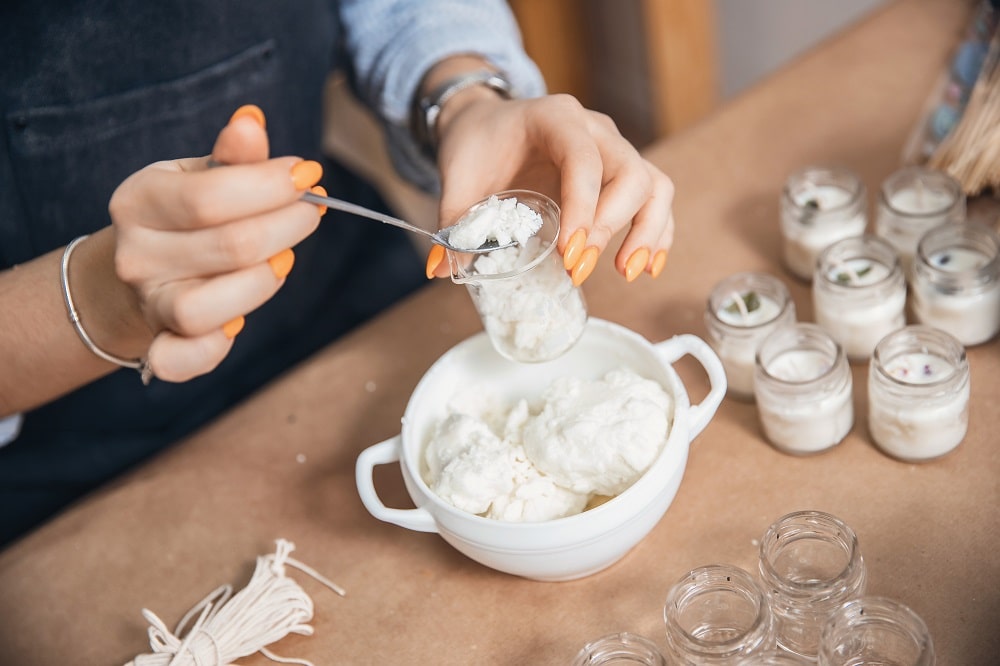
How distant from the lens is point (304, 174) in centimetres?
83

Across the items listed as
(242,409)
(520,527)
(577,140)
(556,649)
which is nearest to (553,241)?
(577,140)

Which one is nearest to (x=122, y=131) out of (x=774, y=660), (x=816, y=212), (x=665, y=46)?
(x=816, y=212)

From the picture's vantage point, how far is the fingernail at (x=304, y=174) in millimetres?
824

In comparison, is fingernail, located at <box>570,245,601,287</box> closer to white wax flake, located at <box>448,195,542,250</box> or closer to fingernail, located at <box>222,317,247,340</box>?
white wax flake, located at <box>448,195,542,250</box>

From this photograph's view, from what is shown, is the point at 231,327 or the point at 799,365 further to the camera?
the point at 799,365

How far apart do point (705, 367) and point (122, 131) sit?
0.78 m

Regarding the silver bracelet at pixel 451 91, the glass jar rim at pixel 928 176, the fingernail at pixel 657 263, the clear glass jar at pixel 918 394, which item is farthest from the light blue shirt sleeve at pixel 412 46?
the clear glass jar at pixel 918 394

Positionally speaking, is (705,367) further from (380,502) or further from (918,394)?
(380,502)

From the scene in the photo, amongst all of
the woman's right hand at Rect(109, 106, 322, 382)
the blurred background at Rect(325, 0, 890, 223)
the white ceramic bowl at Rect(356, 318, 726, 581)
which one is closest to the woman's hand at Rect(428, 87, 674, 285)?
the white ceramic bowl at Rect(356, 318, 726, 581)

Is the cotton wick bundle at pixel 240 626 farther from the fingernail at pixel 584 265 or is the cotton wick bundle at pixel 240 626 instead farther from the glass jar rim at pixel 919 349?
the glass jar rim at pixel 919 349

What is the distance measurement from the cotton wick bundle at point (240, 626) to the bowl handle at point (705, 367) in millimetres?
405

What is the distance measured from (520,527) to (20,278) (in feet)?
1.87

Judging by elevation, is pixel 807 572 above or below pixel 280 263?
below

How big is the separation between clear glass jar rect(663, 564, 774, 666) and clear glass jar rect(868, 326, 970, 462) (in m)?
0.23
